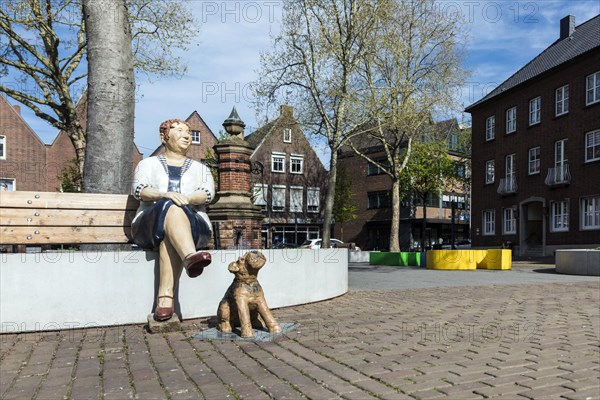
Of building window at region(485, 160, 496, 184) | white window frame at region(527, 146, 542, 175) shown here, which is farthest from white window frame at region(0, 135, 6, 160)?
white window frame at region(527, 146, 542, 175)

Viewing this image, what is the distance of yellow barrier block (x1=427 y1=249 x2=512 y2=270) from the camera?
1922cm

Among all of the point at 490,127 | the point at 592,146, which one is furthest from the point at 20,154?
the point at 592,146

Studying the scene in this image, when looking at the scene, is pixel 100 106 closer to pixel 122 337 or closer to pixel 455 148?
pixel 122 337

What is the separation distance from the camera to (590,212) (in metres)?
26.2

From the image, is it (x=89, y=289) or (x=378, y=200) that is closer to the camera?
(x=89, y=289)

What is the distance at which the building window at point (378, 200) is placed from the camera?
48.7 metres

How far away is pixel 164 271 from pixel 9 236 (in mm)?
1790

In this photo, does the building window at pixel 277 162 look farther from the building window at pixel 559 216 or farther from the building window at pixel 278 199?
the building window at pixel 559 216

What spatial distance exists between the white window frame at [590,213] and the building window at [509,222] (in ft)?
18.6

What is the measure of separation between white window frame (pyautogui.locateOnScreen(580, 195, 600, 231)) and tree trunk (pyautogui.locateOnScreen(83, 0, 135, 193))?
81.6 ft

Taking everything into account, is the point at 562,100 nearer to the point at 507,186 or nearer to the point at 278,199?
the point at 507,186

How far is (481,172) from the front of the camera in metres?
35.8

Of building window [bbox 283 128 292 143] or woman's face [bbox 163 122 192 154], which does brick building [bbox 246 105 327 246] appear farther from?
woman's face [bbox 163 122 192 154]

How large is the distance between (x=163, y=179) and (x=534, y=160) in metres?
29.5
